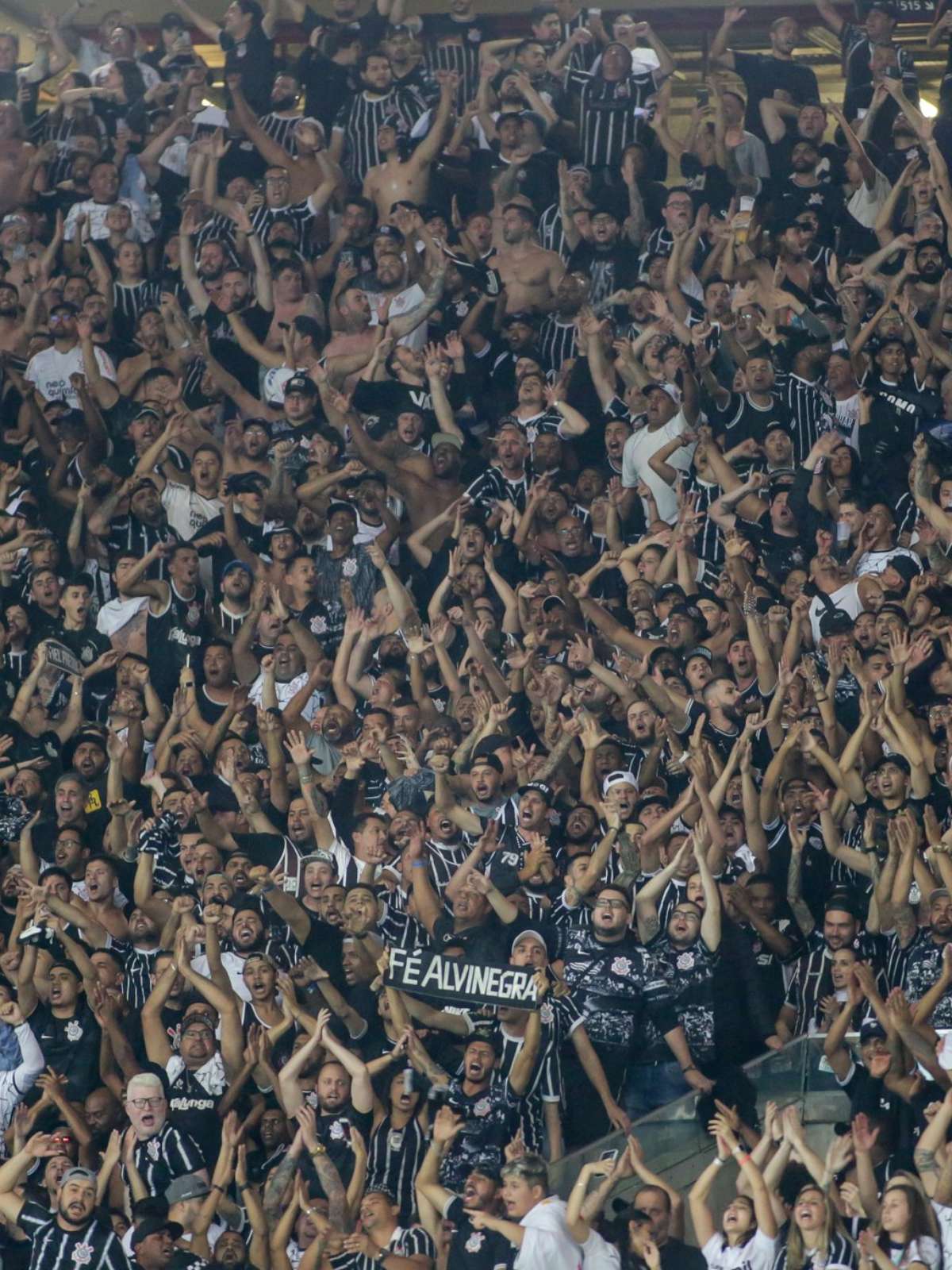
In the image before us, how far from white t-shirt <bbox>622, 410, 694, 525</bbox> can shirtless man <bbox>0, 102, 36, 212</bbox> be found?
463 centimetres

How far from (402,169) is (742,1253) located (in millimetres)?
8002

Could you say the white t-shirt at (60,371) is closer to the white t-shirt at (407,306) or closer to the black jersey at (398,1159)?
the white t-shirt at (407,306)

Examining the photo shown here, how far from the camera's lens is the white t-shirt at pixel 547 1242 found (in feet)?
39.2

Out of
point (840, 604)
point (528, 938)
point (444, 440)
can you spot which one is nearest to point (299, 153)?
point (444, 440)

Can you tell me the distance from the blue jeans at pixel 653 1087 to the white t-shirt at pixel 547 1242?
698mm

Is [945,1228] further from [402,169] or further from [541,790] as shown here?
[402,169]

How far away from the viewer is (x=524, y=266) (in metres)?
16.7

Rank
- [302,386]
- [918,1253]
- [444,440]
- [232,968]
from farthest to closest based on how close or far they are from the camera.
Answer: [302,386]
[444,440]
[232,968]
[918,1253]

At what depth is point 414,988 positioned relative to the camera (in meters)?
13.1

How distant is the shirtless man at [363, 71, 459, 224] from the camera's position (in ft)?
56.3

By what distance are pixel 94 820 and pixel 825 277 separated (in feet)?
18.6

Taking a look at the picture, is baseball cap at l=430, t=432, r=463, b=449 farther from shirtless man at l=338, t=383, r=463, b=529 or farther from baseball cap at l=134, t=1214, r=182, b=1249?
baseball cap at l=134, t=1214, r=182, b=1249

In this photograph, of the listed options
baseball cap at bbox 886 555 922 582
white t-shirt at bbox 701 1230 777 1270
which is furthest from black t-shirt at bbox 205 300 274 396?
white t-shirt at bbox 701 1230 777 1270

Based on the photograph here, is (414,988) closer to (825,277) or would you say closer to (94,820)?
(94,820)
